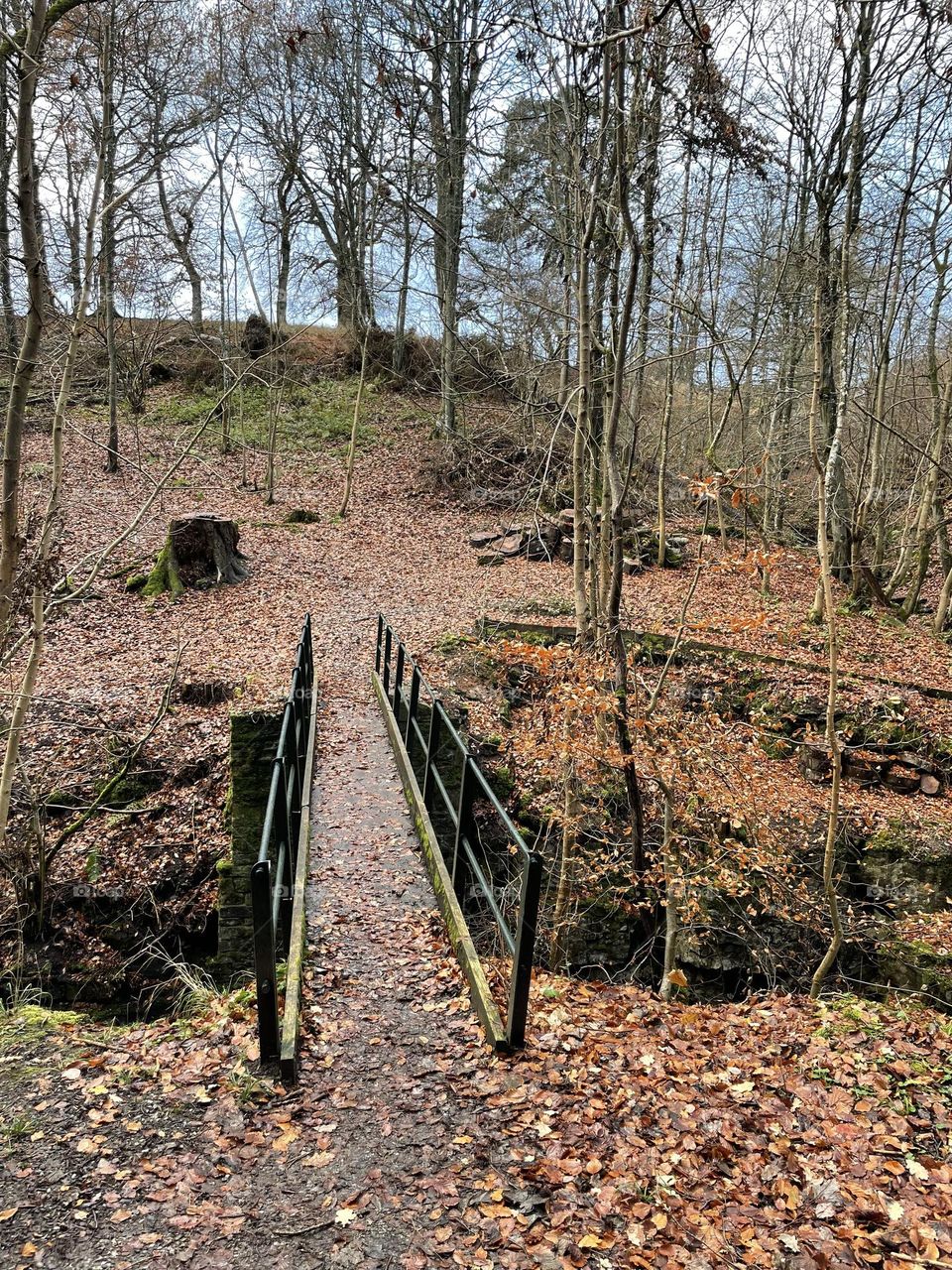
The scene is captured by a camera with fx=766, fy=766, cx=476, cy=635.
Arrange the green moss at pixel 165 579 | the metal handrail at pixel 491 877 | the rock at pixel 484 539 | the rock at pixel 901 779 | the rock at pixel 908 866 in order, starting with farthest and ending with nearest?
1. the rock at pixel 484 539
2. the green moss at pixel 165 579
3. the rock at pixel 901 779
4. the rock at pixel 908 866
5. the metal handrail at pixel 491 877

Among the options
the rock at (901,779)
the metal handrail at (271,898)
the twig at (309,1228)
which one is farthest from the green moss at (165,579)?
the twig at (309,1228)

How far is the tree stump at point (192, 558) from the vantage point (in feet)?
51.4

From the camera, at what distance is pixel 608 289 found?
33.0ft

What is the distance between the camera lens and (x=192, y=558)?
15.9 metres

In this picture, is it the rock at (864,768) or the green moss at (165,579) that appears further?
the green moss at (165,579)

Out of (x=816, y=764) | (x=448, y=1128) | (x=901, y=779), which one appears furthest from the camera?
(x=816, y=764)

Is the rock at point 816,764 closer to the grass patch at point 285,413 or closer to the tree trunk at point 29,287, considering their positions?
the tree trunk at point 29,287

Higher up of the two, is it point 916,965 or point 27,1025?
point 27,1025

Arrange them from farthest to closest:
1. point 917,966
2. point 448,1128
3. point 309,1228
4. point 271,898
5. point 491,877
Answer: point 917,966, point 491,877, point 271,898, point 448,1128, point 309,1228

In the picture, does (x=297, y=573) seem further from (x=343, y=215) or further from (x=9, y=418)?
(x=343, y=215)

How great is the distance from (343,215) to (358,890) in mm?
28884

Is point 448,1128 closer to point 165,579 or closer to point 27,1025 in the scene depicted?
point 27,1025

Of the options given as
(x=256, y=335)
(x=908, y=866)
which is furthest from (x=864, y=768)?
(x=256, y=335)

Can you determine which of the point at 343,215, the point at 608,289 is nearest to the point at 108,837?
Answer: the point at 608,289
